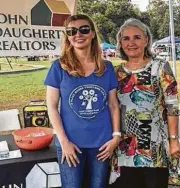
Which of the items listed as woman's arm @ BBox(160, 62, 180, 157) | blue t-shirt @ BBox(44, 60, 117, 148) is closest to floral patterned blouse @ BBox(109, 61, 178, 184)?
woman's arm @ BBox(160, 62, 180, 157)

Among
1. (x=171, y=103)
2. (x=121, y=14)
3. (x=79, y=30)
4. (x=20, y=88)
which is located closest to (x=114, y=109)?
(x=171, y=103)

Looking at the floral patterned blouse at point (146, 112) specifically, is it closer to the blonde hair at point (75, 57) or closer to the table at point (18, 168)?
the blonde hair at point (75, 57)

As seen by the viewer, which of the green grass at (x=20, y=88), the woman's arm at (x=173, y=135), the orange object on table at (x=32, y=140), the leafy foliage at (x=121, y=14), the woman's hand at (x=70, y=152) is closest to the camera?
the woman's hand at (x=70, y=152)

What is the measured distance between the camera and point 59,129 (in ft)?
4.34

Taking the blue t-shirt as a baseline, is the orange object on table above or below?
below

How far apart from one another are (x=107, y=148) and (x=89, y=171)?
13 centimetres

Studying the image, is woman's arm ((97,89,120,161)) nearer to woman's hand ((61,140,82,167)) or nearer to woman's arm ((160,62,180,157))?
woman's hand ((61,140,82,167))

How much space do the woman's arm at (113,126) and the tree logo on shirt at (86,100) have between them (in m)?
0.08

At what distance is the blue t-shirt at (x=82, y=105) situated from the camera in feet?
4.33

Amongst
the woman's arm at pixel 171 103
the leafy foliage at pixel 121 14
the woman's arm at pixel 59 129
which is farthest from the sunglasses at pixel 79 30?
the leafy foliage at pixel 121 14

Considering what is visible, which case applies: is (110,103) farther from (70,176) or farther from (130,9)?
(130,9)

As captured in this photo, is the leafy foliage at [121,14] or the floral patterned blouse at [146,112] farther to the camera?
the leafy foliage at [121,14]

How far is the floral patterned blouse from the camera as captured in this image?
54.6 inches

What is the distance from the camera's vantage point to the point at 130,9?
26.1ft
